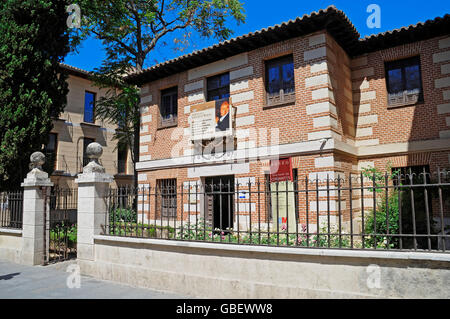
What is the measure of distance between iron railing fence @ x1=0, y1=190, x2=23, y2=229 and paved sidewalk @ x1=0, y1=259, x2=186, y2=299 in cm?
184

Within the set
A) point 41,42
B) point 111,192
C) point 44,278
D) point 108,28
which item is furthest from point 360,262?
point 108,28

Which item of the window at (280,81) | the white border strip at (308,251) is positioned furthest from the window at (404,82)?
the white border strip at (308,251)

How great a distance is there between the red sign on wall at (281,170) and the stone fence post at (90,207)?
471 cm

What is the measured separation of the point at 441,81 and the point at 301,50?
404 cm

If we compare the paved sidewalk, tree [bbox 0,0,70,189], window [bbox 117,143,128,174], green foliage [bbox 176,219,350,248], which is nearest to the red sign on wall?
green foliage [bbox 176,219,350,248]

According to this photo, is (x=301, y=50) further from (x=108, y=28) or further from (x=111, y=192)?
(x=108, y=28)

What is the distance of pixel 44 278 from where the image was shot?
7277 millimetres

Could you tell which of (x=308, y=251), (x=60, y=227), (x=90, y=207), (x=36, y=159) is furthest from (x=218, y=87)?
(x=308, y=251)

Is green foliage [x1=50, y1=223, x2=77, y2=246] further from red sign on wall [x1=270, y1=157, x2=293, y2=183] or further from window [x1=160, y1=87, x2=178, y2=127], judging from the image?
red sign on wall [x1=270, y1=157, x2=293, y2=183]

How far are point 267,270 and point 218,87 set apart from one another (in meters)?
8.06

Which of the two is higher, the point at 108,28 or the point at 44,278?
the point at 108,28

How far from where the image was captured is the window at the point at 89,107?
2412cm

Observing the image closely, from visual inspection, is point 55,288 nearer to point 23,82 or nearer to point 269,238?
point 269,238

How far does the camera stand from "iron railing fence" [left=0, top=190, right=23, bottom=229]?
9438 mm
